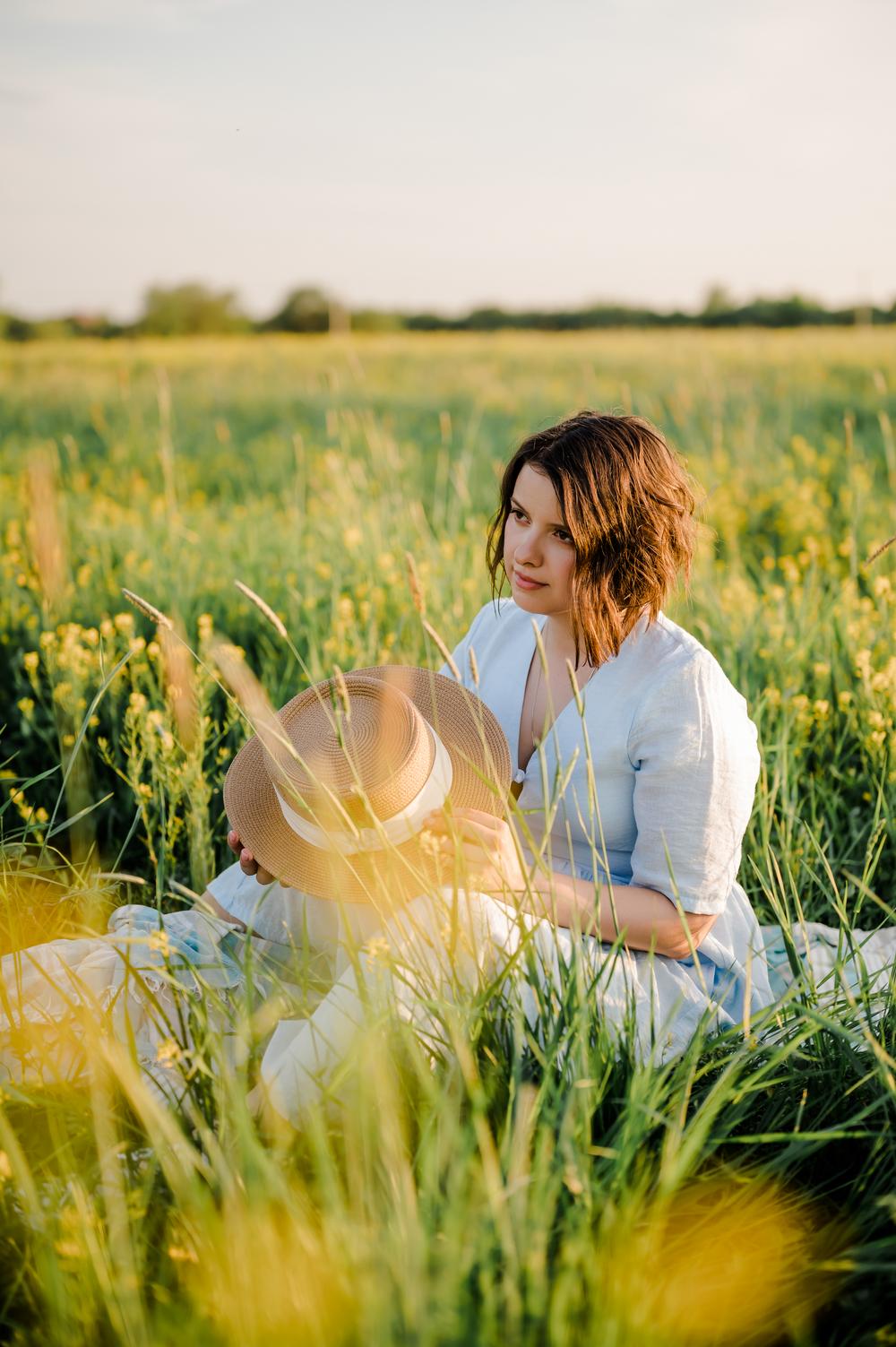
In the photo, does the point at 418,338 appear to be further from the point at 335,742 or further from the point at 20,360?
the point at 335,742

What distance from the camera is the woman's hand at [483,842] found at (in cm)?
176

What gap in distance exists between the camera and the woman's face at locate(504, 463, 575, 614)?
2.11 m

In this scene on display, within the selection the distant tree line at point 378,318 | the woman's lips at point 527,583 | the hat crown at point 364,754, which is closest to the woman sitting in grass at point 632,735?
the woman's lips at point 527,583

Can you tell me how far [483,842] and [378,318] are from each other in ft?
203

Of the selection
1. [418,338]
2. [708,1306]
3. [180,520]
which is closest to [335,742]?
[708,1306]

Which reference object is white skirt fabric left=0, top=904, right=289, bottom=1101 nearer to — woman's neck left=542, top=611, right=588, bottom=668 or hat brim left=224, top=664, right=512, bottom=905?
hat brim left=224, top=664, right=512, bottom=905

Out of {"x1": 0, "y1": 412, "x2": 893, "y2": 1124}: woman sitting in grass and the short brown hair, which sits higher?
the short brown hair

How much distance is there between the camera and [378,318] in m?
59.8

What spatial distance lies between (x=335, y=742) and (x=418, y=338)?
2412cm

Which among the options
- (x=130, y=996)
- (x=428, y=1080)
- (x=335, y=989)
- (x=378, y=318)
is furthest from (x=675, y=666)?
(x=378, y=318)

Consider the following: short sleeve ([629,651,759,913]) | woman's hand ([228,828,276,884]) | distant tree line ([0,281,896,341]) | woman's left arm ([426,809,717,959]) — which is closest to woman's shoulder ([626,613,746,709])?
short sleeve ([629,651,759,913])

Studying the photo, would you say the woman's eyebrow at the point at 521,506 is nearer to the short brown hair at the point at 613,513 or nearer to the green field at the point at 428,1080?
the short brown hair at the point at 613,513

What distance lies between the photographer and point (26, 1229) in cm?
145

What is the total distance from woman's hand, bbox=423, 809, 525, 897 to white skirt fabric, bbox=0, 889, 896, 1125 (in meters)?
0.04
